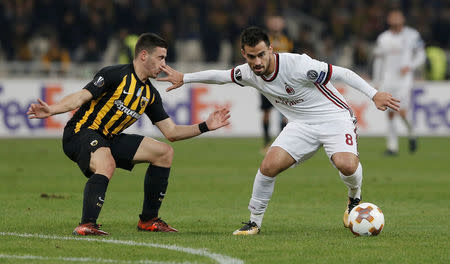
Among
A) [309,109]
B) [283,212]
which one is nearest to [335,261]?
[309,109]

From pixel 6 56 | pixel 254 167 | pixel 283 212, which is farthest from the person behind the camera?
pixel 6 56

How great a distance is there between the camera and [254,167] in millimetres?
14148

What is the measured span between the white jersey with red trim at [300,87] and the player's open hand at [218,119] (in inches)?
14.8

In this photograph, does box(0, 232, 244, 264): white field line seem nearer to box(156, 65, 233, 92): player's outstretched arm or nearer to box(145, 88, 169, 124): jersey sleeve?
box(145, 88, 169, 124): jersey sleeve

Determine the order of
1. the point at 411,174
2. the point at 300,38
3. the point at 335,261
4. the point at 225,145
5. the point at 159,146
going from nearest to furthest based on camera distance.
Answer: the point at 335,261, the point at 159,146, the point at 411,174, the point at 225,145, the point at 300,38

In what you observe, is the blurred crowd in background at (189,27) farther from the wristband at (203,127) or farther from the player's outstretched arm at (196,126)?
the wristband at (203,127)

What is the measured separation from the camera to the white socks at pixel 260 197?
24.5 ft

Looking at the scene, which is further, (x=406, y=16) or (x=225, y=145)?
(x=406, y=16)

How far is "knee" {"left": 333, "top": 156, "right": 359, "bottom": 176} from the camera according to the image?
7.41 m

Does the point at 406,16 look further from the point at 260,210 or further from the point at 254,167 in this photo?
the point at 260,210

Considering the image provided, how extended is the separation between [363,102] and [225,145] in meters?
4.02

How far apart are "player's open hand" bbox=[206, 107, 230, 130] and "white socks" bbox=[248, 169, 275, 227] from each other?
0.55 metres

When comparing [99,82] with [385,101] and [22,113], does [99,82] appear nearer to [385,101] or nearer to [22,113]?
[385,101]

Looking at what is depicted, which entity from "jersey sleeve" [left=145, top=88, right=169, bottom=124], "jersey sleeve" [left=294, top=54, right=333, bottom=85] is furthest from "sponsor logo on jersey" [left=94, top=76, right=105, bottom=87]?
"jersey sleeve" [left=294, top=54, right=333, bottom=85]
